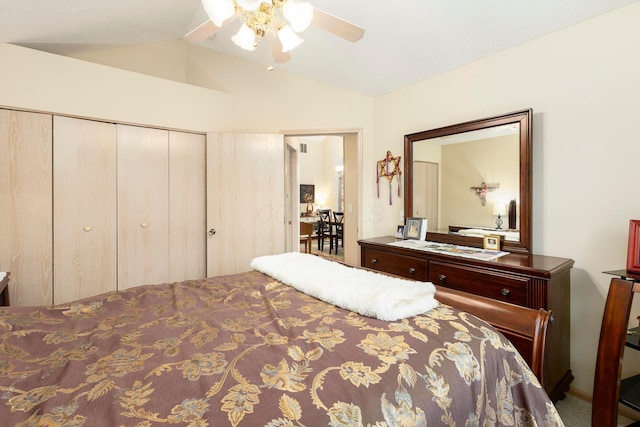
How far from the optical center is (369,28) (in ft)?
7.96

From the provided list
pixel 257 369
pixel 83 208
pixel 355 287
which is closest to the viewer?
pixel 257 369

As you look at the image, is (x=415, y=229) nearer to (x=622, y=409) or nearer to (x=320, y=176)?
(x=622, y=409)

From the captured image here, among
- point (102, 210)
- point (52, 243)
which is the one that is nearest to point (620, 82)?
point (102, 210)

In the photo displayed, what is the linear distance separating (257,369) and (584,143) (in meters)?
2.37

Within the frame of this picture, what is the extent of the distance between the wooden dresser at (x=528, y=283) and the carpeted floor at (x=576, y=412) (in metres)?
0.06

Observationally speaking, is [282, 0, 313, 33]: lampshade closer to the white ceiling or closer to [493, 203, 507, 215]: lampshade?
the white ceiling

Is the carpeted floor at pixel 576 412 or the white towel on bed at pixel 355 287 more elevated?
the white towel on bed at pixel 355 287

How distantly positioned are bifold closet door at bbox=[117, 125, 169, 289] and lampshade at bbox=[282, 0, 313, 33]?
213cm

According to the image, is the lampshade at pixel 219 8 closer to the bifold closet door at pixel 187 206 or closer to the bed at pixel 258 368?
the bed at pixel 258 368

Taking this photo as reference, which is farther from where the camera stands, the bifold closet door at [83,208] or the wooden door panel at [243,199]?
the wooden door panel at [243,199]

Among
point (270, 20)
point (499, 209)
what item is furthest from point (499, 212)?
point (270, 20)

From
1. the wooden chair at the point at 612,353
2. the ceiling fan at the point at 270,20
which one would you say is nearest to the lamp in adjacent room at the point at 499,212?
the wooden chair at the point at 612,353

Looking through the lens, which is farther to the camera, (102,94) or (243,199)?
(243,199)

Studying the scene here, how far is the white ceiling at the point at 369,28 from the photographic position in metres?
2.00
